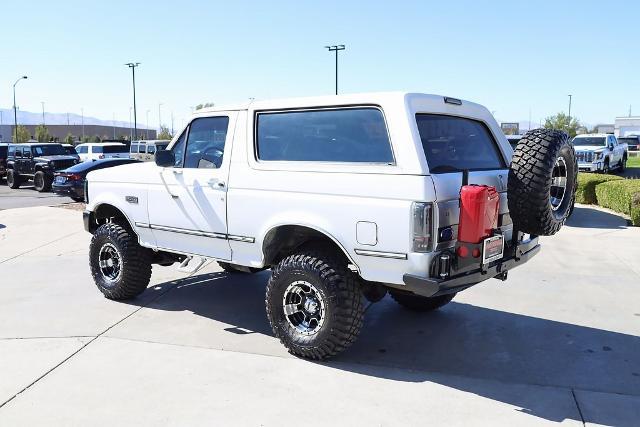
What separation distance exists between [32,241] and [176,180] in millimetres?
6181

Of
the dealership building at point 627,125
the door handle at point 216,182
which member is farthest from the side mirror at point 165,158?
the dealership building at point 627,125

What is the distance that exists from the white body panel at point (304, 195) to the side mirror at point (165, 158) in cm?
11

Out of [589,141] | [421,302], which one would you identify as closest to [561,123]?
[589,141]

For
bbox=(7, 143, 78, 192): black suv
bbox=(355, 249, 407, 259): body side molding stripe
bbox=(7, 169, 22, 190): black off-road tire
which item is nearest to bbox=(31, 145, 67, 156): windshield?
bbox=(7, 143, 78, 192): black suv

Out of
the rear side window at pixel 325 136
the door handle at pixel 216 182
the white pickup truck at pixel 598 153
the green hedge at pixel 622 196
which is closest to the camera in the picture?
the rear side window at pixel 325 136

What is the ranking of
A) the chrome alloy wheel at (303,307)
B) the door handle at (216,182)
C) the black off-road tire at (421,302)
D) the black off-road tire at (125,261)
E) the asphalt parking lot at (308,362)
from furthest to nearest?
the black off-road tire at (125,261) → the black off-road tire at (421,302) → the door handle at (216,182) → the chrome alloy wheel at (303,307) → the asphalt parking lot at (308,362)

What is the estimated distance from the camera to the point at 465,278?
399 centimetres

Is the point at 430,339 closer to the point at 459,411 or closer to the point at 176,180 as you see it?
the point at 459,411

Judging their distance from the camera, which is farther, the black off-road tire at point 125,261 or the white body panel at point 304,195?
the black off-road tire at point 125,261

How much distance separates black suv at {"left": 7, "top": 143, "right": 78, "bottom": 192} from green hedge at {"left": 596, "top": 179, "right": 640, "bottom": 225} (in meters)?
18.1

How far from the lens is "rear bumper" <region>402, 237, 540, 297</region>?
3.76 m

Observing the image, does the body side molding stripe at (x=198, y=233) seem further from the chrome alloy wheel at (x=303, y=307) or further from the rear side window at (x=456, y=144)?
the rear side window at (x=456, y=144)

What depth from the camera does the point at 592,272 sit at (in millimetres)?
7367

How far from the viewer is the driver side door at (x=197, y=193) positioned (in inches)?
195
